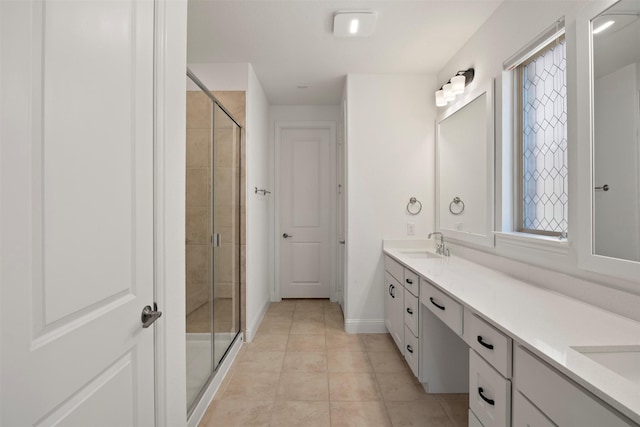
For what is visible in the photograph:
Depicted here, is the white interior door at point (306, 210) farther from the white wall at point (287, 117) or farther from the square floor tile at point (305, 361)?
the square floor tile at point (305, 361)

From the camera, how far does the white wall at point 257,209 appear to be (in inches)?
116

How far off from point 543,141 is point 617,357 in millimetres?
1233

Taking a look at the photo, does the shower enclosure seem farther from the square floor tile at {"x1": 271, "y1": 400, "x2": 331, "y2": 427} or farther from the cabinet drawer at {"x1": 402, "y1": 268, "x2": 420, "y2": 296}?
the cabinet drawer at {"x1": 402, "y1": 268, "x2": 420, "y2": 296}

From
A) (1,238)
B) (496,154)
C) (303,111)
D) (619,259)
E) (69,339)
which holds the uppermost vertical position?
Answer: (303,111)

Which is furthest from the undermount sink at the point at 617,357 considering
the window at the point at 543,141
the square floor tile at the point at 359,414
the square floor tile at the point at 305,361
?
the square floor tile at the point at 305,361

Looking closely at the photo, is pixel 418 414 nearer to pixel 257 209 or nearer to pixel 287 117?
pixel 257 209

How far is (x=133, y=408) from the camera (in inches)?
38.3

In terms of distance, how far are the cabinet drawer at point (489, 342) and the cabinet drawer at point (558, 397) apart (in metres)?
0.04

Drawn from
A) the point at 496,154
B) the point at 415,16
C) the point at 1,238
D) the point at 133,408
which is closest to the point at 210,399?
the point at 133,408

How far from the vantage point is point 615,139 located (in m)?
1.25

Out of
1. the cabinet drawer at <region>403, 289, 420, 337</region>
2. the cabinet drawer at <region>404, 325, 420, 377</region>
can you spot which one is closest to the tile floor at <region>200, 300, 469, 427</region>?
the cabinet drawer at <region>404, 325, 420, 377</region>

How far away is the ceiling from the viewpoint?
6.91 feet

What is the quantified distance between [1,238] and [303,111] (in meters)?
3.90

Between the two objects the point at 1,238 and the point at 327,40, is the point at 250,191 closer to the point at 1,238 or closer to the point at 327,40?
the point at 327,40
